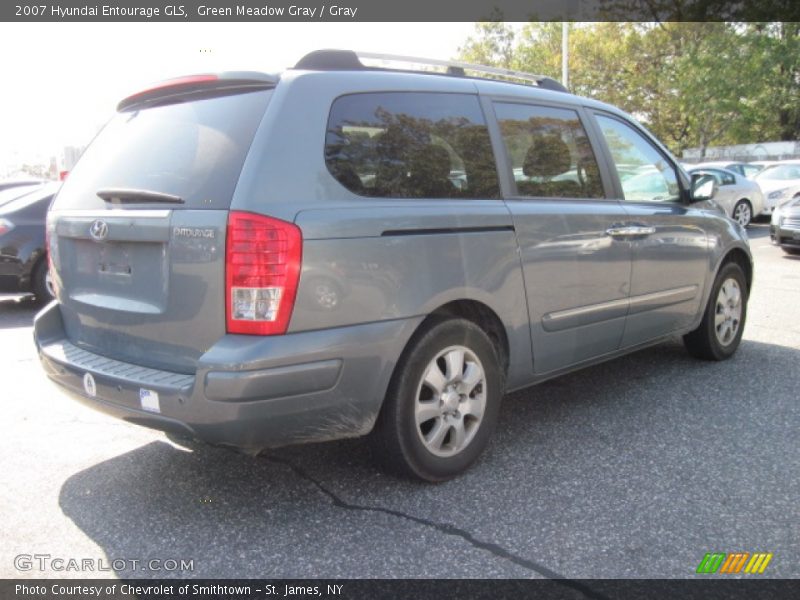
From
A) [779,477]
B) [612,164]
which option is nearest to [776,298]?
[612,164]

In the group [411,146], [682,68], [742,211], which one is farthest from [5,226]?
[682,68]

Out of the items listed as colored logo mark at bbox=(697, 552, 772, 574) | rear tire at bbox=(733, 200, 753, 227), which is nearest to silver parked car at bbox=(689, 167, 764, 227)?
rear tire at bbox=(733, 200, 753, 227)

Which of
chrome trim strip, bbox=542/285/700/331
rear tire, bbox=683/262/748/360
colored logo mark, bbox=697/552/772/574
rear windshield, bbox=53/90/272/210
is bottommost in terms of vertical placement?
colored logo mark, bbox=697/552/772/574

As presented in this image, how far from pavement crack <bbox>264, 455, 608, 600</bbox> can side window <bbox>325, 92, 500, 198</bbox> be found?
4.41 ft

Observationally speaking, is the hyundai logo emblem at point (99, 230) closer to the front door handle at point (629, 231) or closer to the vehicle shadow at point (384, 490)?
the vehicle shadow at point (384, 490)

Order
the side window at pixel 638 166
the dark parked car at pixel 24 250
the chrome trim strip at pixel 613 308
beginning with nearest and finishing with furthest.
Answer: the chrome trim strip at pixel 613 308
the side window at pixel 638 166
the dark parked car at pixel 24 250

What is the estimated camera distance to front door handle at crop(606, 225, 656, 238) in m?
4.04

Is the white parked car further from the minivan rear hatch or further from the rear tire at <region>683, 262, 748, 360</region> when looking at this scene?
the minivan rear hatch

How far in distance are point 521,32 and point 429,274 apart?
41927mm

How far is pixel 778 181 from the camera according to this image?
17453mm

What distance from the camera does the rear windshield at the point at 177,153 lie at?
8.95 ft

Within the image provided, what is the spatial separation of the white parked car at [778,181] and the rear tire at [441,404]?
50.5 feet

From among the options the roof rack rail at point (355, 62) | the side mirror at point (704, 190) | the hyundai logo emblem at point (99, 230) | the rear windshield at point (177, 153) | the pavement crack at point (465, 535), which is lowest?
the pavement crack at point (465, 535)

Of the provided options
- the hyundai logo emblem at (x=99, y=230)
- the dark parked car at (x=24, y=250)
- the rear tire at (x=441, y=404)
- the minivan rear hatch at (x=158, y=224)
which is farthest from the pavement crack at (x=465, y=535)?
the dark parked car at (x=24, y=250)
